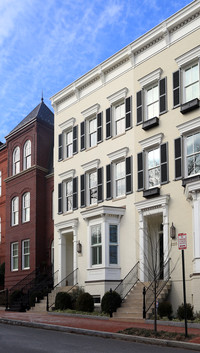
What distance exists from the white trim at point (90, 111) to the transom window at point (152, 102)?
13.0ft

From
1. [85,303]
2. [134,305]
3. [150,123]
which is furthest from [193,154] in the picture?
[85,303]

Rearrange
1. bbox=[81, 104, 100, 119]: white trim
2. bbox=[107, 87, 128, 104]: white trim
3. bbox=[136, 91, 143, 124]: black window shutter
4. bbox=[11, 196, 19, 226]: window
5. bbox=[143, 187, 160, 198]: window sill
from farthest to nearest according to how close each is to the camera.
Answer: bbox=[11, 196, 19, 226]: window
bbox=[81, 104, 100, 119]: white trim
bbox=[107, 87, 128, 104]: white trim
bbox=[136, 91, 143, 124]: black window shutter
bbox=[143, 187, 160, 198]: window sill

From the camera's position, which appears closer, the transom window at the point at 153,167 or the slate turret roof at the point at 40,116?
the transom window at the point at 153,167

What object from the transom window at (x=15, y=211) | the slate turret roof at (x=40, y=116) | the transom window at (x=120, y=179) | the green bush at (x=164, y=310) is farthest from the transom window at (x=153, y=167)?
the transom window at (x=15, y=211)

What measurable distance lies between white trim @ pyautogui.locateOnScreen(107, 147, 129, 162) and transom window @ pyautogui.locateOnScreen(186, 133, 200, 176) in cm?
411

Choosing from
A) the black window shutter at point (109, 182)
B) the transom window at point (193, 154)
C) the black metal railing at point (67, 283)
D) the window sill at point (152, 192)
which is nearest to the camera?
the transom window at point (193, 154)

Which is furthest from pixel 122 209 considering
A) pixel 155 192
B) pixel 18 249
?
pixel 18 249

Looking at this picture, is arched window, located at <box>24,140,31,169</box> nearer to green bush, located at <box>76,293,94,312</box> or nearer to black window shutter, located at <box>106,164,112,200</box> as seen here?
black window shutter, located at <box>106,164,112,200</box>

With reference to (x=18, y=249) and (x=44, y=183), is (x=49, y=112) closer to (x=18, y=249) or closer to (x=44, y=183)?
(x=44, y=183)

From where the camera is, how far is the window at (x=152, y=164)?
22.2 meters

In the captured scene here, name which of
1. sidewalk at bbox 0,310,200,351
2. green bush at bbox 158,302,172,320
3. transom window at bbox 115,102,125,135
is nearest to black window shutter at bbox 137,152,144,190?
transom window at bbox 115,102,125,135

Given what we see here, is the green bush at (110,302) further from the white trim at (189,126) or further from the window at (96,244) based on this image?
the white trim at (189,126)

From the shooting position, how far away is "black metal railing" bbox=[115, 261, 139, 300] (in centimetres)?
2307

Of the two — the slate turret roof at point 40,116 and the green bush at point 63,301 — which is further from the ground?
the slate turret roof at point 40,116
